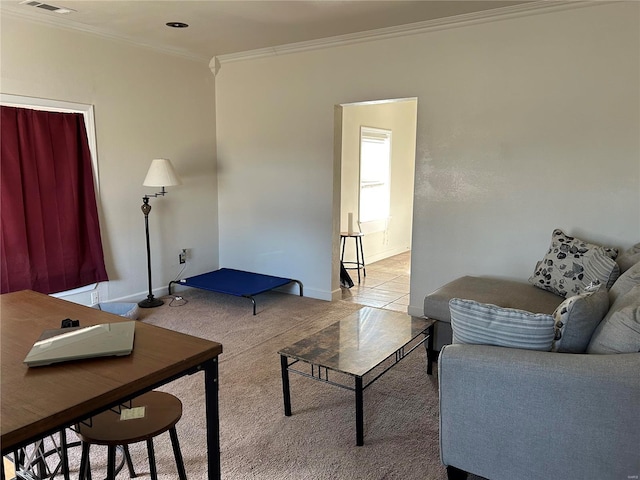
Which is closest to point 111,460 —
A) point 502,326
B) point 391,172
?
point 502,326

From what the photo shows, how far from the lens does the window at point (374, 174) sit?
6557mm

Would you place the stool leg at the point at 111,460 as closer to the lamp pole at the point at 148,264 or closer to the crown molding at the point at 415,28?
the lamp pole at the point at 148,264

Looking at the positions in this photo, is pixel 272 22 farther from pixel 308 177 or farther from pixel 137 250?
pixel 137 250

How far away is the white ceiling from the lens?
347 cm

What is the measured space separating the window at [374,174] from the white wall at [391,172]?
106 mm

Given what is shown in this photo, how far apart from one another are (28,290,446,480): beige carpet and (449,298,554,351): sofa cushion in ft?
2.40

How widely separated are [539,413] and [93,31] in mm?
4419

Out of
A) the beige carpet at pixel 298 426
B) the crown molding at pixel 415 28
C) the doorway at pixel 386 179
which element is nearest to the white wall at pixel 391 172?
the doorway at pixel 386 179

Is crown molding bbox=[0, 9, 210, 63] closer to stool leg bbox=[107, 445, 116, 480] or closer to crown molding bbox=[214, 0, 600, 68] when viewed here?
crown molding bbox=[214, 0, 600, 68]

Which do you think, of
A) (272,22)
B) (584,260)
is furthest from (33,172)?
(584,260)

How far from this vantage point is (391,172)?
7133mm

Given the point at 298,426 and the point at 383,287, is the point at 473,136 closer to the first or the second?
the point at 383,287

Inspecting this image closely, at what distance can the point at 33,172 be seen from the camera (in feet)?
12.6

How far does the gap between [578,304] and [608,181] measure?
6.61ft
